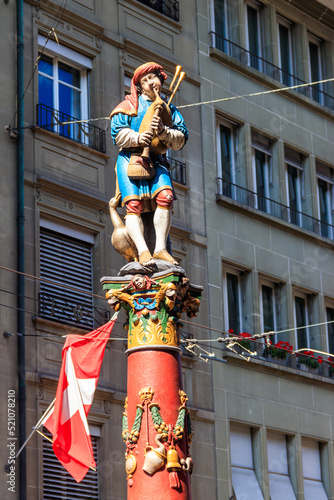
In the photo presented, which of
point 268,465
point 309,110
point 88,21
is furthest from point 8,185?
point 309,110

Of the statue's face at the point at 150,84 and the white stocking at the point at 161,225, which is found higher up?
the statue's face at the point at 150,84

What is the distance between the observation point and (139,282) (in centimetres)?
1184

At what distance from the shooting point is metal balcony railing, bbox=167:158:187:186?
2775 cm

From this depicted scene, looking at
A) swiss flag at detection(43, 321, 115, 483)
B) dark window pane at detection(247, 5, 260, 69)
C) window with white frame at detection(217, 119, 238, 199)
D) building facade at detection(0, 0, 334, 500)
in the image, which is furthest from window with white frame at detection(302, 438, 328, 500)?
swiss flag at detection(43, 321, 115, 483)

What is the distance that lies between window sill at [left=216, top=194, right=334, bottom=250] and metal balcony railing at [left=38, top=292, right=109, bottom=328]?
19.1ft

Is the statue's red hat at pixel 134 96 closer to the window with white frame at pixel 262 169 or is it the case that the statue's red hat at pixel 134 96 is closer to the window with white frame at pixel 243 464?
the window with white frame at pixel 243 464

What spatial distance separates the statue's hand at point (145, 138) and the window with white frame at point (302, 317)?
1862cm

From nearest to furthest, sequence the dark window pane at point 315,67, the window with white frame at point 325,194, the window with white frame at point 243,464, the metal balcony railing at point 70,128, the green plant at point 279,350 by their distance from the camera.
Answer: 1. the metal balcony railing at point 70,128
2. the window with white frame at point 243,464
3. the green plant at point 279,350
4. the window with white frame at point 325,194
5. the dark window pane at point 315,67

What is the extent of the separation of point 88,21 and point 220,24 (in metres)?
6.23

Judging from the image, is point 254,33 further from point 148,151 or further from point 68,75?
point 148,151

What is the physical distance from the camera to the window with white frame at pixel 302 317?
30812 mm

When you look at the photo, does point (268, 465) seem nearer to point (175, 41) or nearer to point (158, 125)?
point (175, 41)

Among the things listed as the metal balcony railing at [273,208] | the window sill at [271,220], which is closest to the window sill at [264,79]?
the metal balcony railing at [273,208]

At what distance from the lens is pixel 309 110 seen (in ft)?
109
